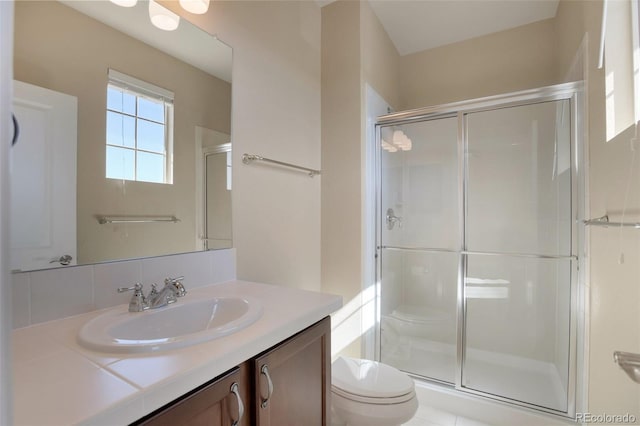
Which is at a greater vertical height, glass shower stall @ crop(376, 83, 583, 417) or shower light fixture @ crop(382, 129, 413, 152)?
shower light fixture @ crop(382, 129, 413, 152)

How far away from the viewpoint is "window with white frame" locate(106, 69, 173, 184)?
105 cm

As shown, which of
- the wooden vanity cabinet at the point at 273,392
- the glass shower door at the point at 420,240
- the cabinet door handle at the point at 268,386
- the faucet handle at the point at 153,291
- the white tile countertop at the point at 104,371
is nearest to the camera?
the white tile countertop at the point at 104,371

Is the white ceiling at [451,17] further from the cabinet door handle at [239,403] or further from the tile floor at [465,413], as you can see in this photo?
the tile floor at [465,413]

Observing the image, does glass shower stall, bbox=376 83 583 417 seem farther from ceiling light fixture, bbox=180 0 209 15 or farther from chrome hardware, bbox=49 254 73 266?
chrome hardware, bbox=49 254 73 266

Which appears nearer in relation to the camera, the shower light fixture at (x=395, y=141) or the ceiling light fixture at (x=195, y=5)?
the ceiling light fixture at (x=195, y=5)

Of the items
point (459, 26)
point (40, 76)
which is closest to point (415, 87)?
point (459, 26)

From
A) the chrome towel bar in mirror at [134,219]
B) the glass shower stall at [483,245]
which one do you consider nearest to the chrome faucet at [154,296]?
the chrome towel bar in mirror at [134,219]

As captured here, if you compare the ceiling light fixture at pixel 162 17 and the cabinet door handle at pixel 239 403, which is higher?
the ceiling light fixture at pixel 162 17

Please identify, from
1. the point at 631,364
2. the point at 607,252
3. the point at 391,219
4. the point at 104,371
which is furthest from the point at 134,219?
the point at 607,252

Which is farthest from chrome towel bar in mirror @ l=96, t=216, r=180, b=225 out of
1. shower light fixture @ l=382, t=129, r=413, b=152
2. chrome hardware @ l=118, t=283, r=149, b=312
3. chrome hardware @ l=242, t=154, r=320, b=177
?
shower light fixture @ l=382, t=129, r=413, b=152

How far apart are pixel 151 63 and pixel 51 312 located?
910mm

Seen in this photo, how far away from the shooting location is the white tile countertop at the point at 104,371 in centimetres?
50

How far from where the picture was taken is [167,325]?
0.99 metres

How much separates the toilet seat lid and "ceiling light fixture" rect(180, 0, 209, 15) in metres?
1.72
